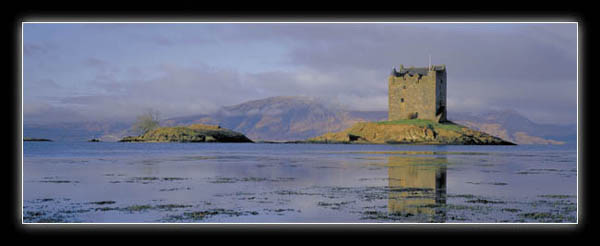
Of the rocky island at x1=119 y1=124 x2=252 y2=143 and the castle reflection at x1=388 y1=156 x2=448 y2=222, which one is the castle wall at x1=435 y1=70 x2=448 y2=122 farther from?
the castle reflection at x1=388 y1=156 x2=448 y2=222

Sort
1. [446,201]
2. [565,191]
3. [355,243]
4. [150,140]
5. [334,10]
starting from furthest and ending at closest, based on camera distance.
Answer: [150,140]
[565,191]
[446,201]
[334,10]
[355,243]

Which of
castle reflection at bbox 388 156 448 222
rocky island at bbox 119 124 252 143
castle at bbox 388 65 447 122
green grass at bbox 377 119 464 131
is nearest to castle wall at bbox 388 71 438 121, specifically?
castle at bbox 388 65 447 122

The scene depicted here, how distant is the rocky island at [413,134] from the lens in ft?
400

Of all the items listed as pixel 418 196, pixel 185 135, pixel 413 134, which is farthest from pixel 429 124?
pixel 418 196

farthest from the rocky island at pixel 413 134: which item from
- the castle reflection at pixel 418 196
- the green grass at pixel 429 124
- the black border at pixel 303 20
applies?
the black border at pixel 303 20

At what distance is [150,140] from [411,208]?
13226 centimetres

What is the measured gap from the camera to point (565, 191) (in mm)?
20406

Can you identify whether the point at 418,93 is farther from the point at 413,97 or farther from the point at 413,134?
the point at 413,134

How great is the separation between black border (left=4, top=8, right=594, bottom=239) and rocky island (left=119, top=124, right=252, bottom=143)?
422 ft

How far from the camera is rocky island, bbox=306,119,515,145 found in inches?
4803

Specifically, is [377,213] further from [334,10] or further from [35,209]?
[35,209]

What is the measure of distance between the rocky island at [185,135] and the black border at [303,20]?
422 feet
